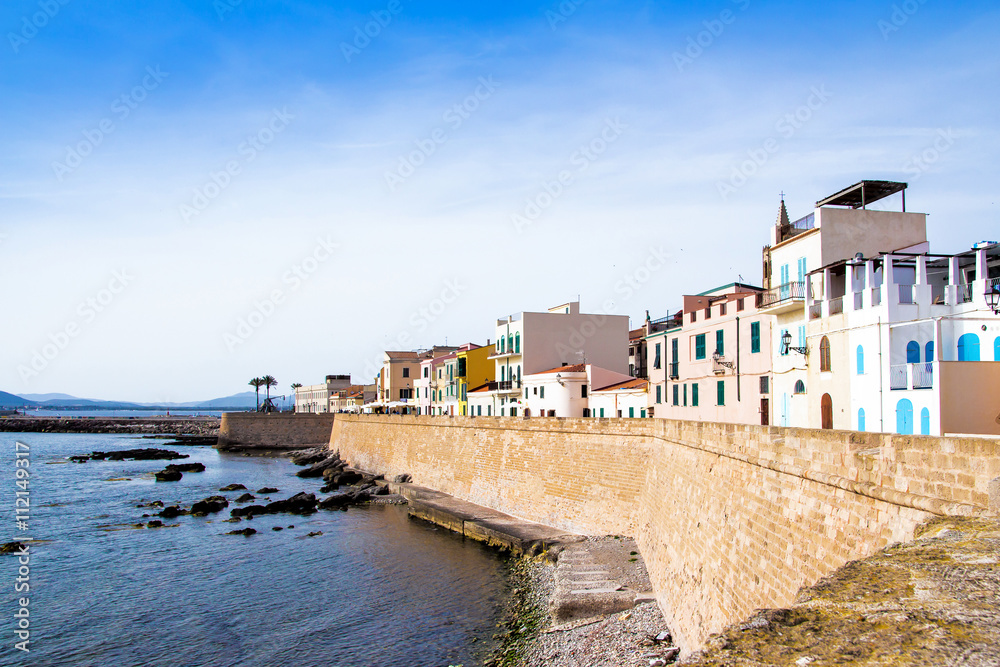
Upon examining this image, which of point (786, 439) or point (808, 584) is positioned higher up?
point (786, 439)

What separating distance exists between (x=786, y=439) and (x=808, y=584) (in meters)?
2.42

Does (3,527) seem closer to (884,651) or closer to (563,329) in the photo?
(563,329)

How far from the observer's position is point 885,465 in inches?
319

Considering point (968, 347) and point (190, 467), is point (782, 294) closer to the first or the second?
point (968, 347)

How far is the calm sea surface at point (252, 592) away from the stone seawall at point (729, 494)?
4.13 meters

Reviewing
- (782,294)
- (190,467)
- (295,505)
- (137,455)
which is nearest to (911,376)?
(782,294)

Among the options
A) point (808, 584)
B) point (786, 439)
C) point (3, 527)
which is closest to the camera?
point (808, 584)

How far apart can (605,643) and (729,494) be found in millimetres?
4557

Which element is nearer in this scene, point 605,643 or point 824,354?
point 605,643

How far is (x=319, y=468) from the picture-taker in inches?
2208

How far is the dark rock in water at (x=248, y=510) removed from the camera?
3609 centimetres

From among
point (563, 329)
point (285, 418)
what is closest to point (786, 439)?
point (563, 329)

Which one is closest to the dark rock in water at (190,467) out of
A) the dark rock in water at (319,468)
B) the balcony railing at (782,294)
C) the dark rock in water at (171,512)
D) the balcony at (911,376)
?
the dark rock in water at (319,468)

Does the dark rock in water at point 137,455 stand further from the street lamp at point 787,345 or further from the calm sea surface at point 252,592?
the street lamp at point 787,345
